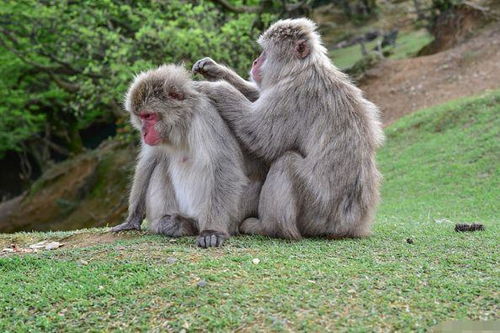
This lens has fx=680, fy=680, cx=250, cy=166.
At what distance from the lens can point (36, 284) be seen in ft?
16.1

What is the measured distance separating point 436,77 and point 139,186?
12975 mm

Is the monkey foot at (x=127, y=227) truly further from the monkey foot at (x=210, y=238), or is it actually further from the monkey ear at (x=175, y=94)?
the monkey ear at (x=175, y=94)

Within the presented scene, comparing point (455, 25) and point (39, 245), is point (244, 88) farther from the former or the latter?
point (455, 25)

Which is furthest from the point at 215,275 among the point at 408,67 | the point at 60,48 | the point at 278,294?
the point at 408,67

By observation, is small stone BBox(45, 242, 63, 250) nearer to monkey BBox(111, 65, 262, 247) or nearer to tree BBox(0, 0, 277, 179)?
monkey BBox(111, 65, 262, 247)

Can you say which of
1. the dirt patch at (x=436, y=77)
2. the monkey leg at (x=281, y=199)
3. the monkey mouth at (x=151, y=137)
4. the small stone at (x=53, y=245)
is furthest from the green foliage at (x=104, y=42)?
the monkey leg at (x=281, y=199)

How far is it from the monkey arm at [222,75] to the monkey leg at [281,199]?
961 millimetres

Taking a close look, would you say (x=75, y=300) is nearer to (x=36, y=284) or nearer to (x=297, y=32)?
(x=36, y=284)

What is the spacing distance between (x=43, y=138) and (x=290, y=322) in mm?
19724

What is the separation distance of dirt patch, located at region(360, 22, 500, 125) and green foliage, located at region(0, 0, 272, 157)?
4.34 m

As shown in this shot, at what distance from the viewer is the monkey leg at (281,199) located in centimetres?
586

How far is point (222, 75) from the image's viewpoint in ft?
21.4

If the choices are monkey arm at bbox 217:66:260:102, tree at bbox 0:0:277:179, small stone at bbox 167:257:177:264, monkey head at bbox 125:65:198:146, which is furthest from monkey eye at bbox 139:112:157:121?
tree at bbox 0:0:277:179

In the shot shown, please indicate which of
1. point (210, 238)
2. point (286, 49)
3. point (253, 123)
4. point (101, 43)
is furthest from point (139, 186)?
point (101, 43)
